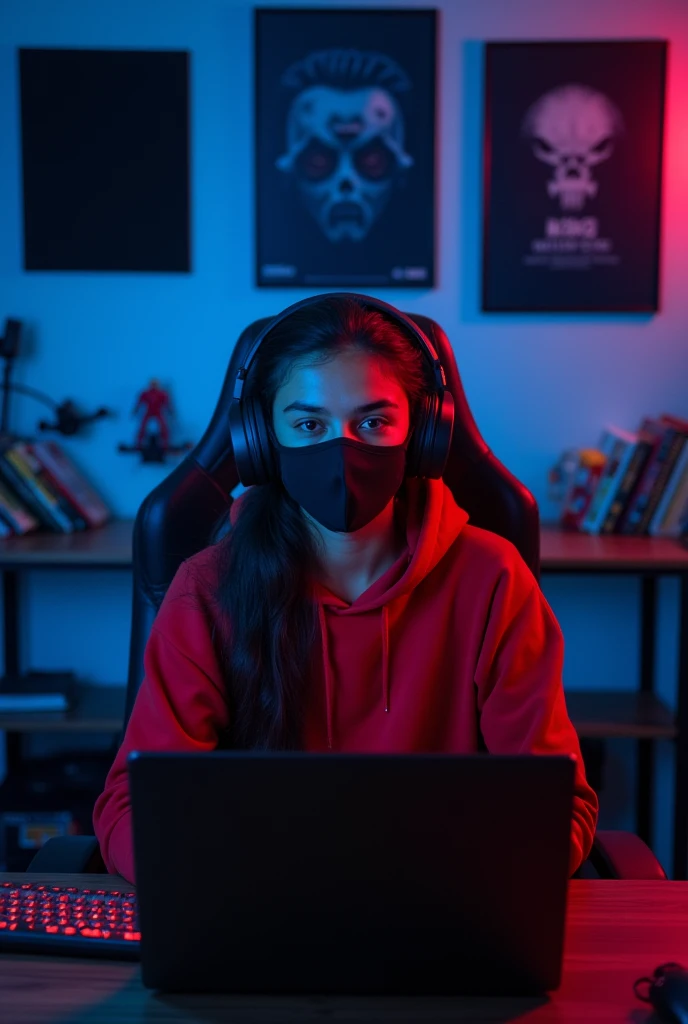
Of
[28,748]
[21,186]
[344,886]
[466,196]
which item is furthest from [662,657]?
[344,886]

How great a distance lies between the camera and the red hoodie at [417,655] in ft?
4.23

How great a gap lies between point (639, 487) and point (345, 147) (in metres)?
1.10

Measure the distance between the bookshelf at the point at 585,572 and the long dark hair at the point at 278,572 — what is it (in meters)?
0.93

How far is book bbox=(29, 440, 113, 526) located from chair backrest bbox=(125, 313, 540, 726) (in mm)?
1090

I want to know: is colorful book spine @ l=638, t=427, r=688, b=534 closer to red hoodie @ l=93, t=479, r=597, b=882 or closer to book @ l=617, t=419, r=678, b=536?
book @ l=617, t=419, r=678, b=536

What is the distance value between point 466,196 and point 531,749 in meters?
1.80

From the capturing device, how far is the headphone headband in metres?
1.28

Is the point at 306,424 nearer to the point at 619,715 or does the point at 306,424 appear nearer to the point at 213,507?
the point at 213,507

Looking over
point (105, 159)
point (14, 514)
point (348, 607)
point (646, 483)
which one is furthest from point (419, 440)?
point (105, 159)

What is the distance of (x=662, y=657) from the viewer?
2.82 meters

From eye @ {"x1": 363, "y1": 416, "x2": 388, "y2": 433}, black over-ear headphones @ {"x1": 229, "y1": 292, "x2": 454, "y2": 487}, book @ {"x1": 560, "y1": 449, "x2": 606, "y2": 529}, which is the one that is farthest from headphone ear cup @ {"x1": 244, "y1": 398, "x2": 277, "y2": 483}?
book @ {"x1": 560, "y1": 449, "x2": 606, "y2": 529}

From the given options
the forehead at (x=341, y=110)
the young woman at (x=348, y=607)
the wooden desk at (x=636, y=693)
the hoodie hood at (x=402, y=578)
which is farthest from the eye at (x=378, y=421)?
the forehead at (x=341, y=110)

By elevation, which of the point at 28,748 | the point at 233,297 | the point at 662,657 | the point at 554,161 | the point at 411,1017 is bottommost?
the point at 28,748

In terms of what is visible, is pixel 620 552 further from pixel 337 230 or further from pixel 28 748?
pixel 28 748
